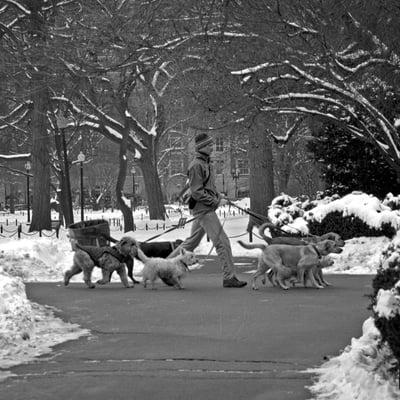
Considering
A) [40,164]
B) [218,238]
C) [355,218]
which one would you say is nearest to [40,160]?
[40,164]

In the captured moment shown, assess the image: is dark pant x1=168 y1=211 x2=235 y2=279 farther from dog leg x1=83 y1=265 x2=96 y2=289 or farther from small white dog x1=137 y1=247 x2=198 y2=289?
dog leg x1=83 y1=265 x2=96 y2=289

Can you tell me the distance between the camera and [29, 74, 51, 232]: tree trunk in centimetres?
3375

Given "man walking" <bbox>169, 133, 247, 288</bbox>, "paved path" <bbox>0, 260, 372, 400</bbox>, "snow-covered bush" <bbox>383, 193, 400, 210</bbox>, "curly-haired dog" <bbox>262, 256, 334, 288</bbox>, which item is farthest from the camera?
"snow-covered bush" <bbox>383, 193, 400, 210</bbox>

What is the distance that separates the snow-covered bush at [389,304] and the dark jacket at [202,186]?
20.6 feet

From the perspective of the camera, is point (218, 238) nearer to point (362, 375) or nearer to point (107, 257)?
point (107, 257)

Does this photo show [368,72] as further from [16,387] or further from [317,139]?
[16,387]

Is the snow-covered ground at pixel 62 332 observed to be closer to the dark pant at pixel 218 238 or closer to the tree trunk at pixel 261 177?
the dark pant at pixel 218 238

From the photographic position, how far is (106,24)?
2012 centimetres

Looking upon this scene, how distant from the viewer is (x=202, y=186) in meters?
11.7

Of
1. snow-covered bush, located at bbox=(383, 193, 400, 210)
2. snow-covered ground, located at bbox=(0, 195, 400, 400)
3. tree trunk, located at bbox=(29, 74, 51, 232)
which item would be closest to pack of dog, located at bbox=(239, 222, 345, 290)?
snow-covered ground, located at bbox=(0, 195, 400, 400)

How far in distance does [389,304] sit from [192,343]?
3014mm

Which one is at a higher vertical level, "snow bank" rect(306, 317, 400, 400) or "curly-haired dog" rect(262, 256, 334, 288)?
"curly-haired dog" rect(262, 256, 334, 288)

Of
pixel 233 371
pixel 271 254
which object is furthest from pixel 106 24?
pixel 233 371

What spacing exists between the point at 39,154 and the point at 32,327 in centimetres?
2704
